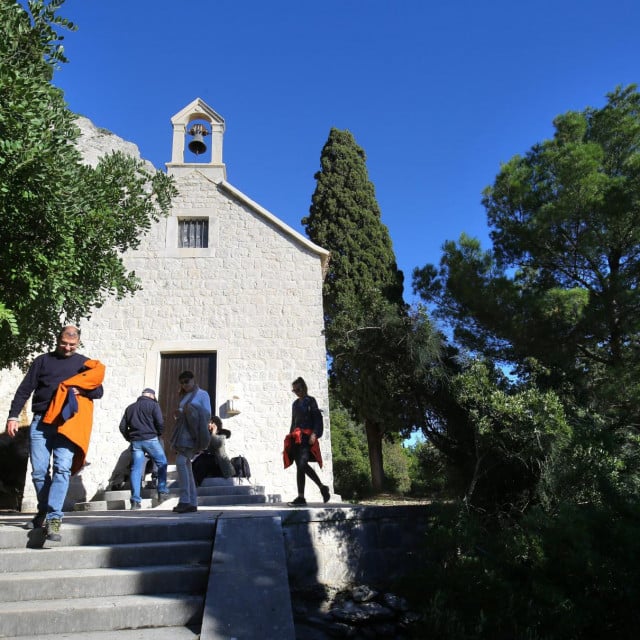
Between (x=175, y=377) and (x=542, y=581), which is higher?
(x=175, y=377)

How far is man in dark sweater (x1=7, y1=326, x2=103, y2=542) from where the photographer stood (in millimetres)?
3938

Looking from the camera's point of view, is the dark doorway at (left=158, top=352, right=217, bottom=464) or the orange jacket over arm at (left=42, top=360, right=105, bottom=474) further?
the dark doorway at (left=158, top=352, right=217, bottom=464)

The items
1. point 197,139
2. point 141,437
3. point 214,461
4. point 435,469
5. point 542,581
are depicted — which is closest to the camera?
point 542,581

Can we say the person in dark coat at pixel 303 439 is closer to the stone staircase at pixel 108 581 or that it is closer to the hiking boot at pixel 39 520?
the stone staircase at pixel 108 581

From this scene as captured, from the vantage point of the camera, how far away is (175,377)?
10.2 meters

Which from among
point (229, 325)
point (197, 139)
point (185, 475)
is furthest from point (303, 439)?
point (197, 139)

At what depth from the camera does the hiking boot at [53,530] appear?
379cm

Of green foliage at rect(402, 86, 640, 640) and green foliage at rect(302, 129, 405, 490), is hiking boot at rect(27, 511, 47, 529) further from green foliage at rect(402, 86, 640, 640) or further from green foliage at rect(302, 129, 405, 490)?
green foliage at rect(302, 129, 405, 490)

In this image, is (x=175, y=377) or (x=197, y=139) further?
(x=197, y=139)

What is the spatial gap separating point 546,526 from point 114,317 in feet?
29.4

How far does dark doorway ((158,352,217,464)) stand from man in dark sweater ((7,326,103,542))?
216 inches

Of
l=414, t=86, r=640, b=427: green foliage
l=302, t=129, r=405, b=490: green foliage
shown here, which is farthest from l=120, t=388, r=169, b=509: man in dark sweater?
l=302, t=129, r=405, b=490: green foliage

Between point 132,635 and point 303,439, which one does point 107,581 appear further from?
point 303,439

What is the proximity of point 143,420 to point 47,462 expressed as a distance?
8.86 feet
